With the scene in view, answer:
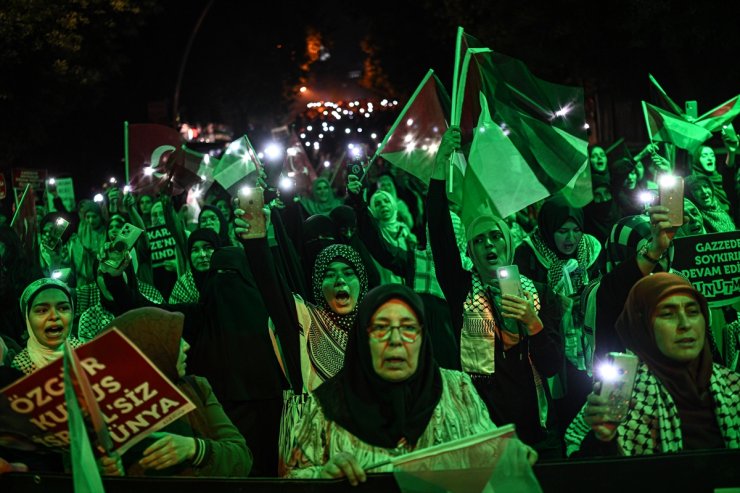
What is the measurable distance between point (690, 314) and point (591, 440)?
2.04ft

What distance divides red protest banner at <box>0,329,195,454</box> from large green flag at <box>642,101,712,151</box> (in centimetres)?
814

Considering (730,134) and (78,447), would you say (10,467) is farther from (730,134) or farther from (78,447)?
(730,134)

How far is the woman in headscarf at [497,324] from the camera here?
4707mm

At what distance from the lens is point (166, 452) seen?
3447mm

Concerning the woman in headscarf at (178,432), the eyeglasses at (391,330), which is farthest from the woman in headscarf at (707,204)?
the woman in headscarf at (178,432)


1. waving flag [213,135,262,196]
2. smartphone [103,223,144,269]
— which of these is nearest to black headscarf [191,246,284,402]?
smartphone [103,223,144,269]

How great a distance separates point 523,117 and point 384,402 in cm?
373

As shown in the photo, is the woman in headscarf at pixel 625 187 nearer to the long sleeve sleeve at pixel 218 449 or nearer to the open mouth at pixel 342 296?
the open mouth at pixel 342 296

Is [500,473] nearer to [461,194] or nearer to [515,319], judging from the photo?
[515,319]

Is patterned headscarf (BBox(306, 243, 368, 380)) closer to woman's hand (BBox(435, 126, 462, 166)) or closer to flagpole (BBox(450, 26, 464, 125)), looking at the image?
woman's hand (BBox(435, 126, 462, 166))

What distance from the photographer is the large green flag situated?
1012 centimetres

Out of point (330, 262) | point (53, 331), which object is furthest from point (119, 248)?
point (330, 262)

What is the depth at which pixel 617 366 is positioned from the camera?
10.5ft

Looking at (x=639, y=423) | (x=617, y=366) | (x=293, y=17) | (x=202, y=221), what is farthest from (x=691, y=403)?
(x=293, y=17)
